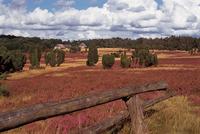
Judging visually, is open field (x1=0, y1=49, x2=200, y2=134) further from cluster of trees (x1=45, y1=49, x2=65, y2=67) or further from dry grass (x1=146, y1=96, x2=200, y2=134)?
cluster of trees (x1=45, y1=49, x2=65, y2=67)

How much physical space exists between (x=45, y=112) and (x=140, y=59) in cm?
9148

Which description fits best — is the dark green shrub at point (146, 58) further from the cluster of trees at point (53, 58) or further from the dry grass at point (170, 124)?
the dry grass at point (170, 124)

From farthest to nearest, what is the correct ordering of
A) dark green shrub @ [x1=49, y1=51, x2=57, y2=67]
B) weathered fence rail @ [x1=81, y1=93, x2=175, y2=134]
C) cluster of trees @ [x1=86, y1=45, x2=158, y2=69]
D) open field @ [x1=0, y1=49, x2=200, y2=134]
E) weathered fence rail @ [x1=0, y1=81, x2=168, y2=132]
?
dark green shrub @ [x1=49, y1=51, x2=57, y2=67]
cluster of trees @ [x1=86, y1=45, x2=158, y2=69]
open field @ [x1=0, y1=49, x2=200, y2=134]
weathered fence rail @ [x1=81, y1=93, x2=175, y2=134]
weathered fence rail @ [x1=0, y1=81, x2=168, y2=132]

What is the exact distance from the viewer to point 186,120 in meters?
9.50

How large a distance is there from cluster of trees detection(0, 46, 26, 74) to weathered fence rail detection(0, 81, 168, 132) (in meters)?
69.4

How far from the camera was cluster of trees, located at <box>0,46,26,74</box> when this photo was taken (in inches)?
3019

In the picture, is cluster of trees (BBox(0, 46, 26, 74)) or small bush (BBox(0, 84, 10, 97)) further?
cluster of trees (BBox(0, 46, 26, 74))

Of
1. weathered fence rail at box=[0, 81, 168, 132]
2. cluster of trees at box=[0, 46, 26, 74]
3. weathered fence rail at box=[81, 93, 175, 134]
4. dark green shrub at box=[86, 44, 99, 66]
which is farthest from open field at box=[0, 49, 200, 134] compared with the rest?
dark green shrub at box=[86, 44, 99, 66]

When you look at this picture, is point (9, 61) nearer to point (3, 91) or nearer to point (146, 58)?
point (146, 58)

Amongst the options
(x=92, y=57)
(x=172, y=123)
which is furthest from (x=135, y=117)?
(x=92, y=57)

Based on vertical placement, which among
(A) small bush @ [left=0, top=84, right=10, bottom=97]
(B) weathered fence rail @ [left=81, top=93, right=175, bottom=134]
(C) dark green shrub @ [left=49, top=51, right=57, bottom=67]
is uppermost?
(B) weathered fence rail @ [left=81, top=93, right=175, bottom=134]

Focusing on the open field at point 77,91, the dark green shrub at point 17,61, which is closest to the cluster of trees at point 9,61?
the dark green shrub at point 17,61

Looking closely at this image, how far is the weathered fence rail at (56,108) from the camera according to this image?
168 inches

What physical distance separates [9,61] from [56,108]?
78.2 meters
